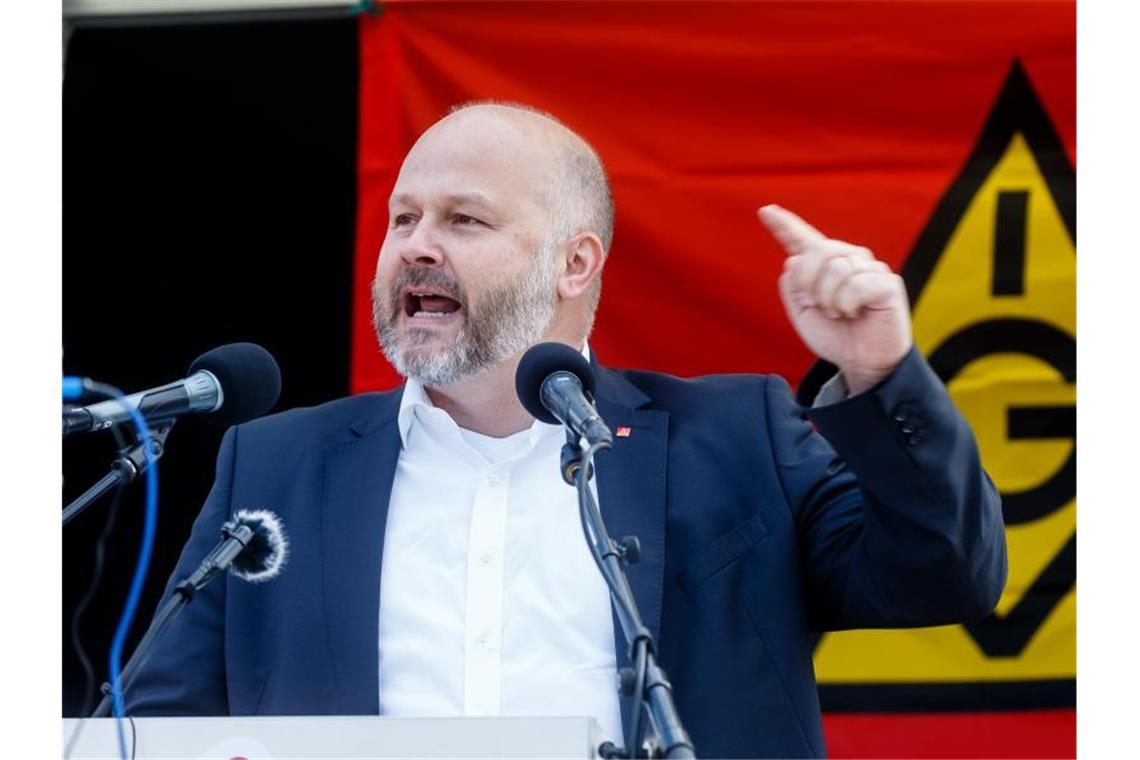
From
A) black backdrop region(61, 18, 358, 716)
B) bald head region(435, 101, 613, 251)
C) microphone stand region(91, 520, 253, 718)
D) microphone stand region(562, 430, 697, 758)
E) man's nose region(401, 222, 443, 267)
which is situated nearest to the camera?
microphone stand region(562, 430, 697, 758)

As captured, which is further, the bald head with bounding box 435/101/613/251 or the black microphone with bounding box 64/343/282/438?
the bald head with bounding box 435/101/613/251

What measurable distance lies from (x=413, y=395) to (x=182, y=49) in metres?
1.17

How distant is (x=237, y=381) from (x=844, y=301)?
699 mm

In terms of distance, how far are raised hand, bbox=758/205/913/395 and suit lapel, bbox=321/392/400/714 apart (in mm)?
806

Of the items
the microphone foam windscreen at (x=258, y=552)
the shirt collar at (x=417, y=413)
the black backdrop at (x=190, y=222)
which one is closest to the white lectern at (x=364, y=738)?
the microphone foam windscreen at (x=258, y=552)

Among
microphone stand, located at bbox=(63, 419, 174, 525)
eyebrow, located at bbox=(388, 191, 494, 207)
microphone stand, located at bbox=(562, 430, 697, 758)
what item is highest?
eyebrow, located at bbox=(388, 191, 494, 207)

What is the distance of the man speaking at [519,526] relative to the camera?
→ 2127 mm

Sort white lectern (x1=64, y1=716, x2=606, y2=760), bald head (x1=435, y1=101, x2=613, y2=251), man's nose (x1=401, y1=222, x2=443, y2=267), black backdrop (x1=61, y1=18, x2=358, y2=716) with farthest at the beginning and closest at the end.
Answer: black backdrop (x1=61, y1=18, x2=358, y2=716) < bald head (x1=435, y1=101, x2=613, y2=251) < man's nose (x1=401, y1=222, x2=443, y2=267) < white lectern (x1=64, y1=716, x2=606, y2=760)

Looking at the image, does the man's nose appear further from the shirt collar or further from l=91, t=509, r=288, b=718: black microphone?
l=91, t=509, r=288, b=718: black microphone

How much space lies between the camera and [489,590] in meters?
2.23

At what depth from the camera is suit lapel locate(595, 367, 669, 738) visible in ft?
7.10

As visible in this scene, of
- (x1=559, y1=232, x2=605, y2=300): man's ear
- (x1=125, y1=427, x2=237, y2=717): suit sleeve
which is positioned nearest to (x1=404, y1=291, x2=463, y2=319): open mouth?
(x1=559, y1=232, x2=605, y2=300): man's ear
